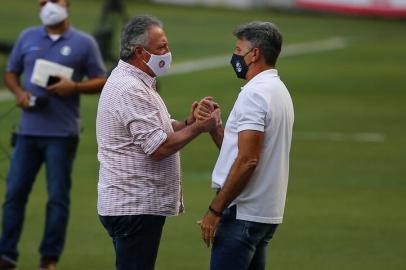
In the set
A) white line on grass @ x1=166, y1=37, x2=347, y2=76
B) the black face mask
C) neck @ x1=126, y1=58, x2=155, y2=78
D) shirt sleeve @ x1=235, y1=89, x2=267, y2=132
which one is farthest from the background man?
white line on grass @ x1=166, y1=37, x2=347, y2=76

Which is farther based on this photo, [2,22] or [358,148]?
[2,22]

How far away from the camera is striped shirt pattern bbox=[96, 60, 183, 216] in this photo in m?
8.25

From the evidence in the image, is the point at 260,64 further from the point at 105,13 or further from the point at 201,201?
the point at 105,13

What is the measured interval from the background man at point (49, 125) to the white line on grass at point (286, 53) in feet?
63.6

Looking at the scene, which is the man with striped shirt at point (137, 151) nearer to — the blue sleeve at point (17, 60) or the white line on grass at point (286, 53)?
the blue sleeve at point (17, 60)

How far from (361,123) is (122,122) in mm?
15543

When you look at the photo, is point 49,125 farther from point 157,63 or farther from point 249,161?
point 249,161

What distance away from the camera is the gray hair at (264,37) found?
26.4ft

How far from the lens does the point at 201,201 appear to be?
1528 cm

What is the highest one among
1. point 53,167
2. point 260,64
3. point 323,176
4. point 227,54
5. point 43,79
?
point 260,64

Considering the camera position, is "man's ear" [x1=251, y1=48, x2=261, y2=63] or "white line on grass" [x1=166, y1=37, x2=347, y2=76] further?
"white line on grass" [x1=166, y1=37, x2=347, y2=76]

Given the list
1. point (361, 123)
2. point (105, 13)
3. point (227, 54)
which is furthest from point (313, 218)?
point (227, 54)

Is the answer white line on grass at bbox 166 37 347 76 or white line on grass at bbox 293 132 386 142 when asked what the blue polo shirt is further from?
white line on grass at bbox 166 37 347 76

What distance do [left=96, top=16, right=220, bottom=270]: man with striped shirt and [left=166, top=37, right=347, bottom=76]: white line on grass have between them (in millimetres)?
22691
